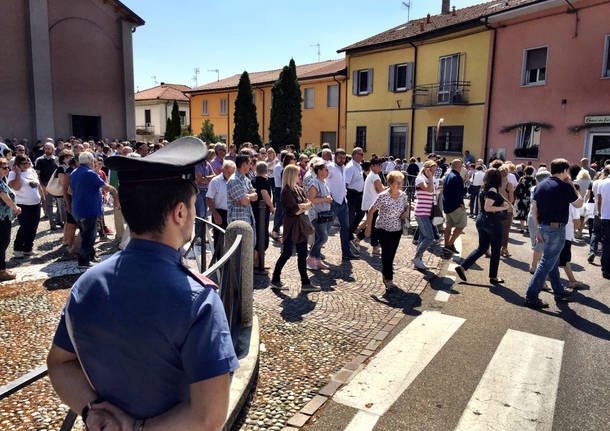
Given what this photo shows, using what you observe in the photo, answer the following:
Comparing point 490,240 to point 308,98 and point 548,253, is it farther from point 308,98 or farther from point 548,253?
point 308,98

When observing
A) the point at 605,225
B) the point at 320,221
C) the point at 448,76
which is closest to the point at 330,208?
the point at 320,221

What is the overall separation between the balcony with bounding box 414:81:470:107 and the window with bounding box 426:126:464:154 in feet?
4.51

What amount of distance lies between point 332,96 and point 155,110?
3112 cm

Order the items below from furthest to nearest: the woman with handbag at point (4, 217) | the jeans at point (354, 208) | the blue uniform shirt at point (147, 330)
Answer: the jeans at point (354, 208), the woman with handbag at point (4, 217), the blue uniform shirt at point (147, 330)

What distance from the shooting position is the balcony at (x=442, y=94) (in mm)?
23281

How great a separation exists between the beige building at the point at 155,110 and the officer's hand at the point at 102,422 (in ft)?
183

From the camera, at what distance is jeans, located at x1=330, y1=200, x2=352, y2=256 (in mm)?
8697

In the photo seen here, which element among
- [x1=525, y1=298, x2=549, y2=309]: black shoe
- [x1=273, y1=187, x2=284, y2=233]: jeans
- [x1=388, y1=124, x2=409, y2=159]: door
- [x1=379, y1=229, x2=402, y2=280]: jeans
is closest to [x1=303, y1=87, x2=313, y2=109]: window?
[x1=388, y1=124, x2=409, y2=159]: door

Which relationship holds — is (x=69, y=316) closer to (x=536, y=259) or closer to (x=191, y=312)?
(x=191, y=312)

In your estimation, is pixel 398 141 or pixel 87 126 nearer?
pixel 87 126

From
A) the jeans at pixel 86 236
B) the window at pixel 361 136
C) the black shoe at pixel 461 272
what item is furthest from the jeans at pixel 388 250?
the window at pixel 361 136

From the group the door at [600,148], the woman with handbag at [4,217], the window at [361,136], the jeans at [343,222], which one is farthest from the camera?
the window at [361,136]

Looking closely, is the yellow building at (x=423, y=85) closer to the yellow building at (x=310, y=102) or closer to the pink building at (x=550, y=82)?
the pink building at (x=550, y=82)

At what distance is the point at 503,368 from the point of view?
4.62 meters
